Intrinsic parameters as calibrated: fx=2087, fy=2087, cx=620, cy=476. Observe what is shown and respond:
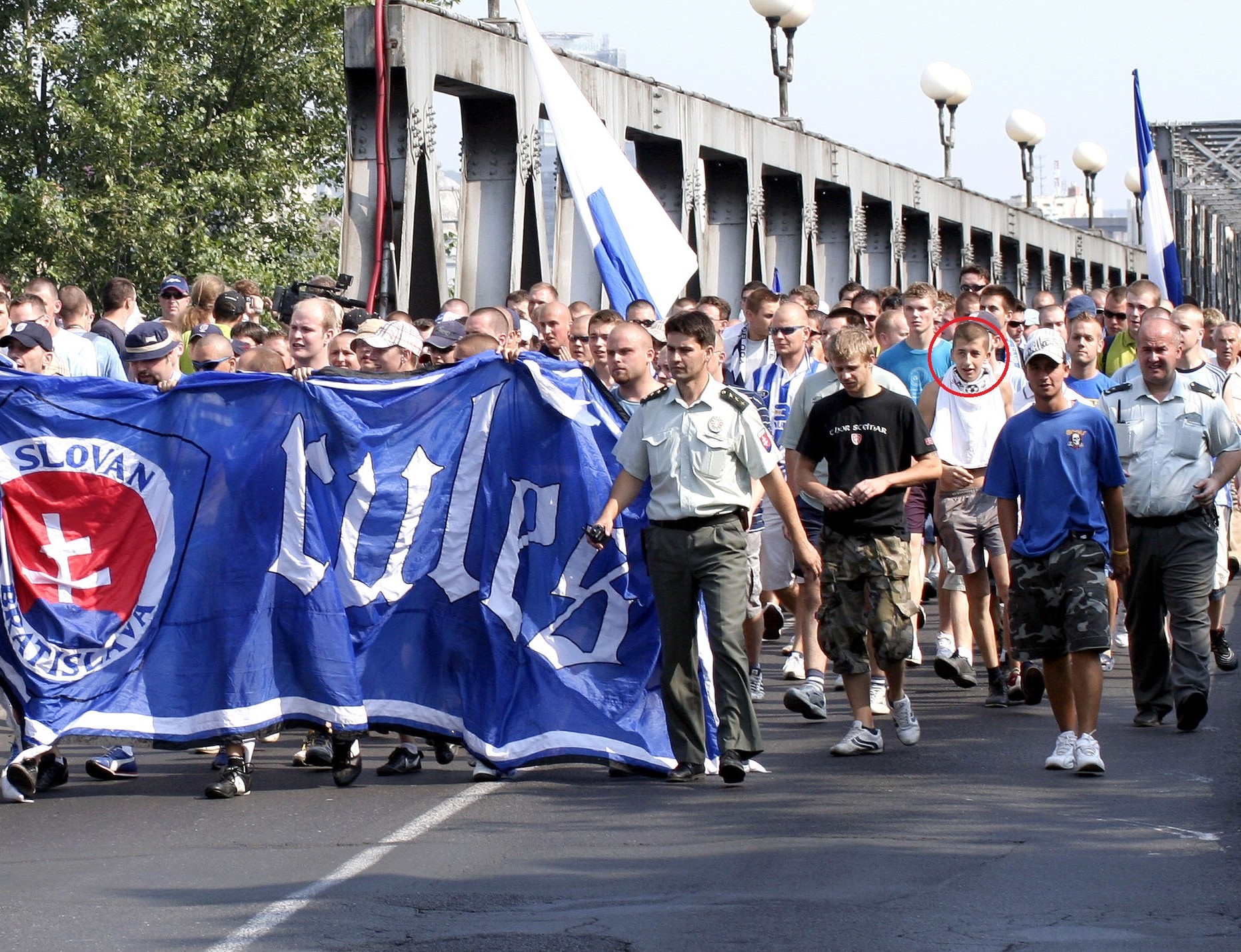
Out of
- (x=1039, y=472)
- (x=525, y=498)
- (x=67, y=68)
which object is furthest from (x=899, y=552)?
(x=67, y=68)

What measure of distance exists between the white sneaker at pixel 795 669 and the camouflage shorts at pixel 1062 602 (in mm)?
2559

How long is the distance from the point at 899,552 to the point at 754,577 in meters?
1.25

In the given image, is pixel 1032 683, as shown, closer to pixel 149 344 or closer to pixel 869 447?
pixel 869 447

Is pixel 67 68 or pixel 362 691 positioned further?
pixel 67 68

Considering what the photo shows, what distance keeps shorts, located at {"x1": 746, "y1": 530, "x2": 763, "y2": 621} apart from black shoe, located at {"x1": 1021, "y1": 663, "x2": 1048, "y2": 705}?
135 cm

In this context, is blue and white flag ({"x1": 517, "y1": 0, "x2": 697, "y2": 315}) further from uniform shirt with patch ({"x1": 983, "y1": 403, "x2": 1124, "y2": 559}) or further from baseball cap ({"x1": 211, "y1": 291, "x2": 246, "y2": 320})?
baseball cap ({"x1": 211, "y1": 291, "x2": 246, "y2": 320})

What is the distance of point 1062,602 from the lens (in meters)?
8.81

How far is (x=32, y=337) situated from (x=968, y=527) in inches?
189

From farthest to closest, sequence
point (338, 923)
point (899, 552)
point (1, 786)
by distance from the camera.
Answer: point (899, 552) → point (1, 786) → point (338, 923)

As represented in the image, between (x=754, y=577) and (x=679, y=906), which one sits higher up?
(x=754, y=577)

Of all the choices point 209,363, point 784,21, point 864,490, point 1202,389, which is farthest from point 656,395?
point 784,21

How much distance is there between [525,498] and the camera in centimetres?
888

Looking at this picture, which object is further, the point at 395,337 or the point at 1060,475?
the point at 395,337

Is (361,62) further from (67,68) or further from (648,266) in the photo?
(67,68)
